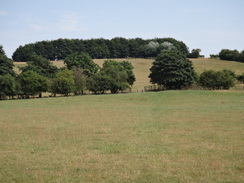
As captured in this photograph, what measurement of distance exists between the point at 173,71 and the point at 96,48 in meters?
91.5

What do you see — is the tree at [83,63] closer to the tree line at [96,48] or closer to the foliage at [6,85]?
the foliage at [6,85]

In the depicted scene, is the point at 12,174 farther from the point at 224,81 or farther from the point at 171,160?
the point at 224,81

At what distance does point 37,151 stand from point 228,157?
10.8 meters

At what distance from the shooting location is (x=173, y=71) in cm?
8044

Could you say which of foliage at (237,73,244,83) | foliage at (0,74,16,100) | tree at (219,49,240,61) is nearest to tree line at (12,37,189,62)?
tree at (219,49,240,61)

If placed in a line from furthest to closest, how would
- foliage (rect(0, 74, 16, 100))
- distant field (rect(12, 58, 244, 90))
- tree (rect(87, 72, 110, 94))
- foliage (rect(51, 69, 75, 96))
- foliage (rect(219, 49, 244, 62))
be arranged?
foliage (rect(219, 49, 244, 62)), distant field (rect(12, 58, 244, 90)), tree (rect(87, 72, 110, 94)), foliage (rect(51, 69, 75, 96)), foliage (rect(0, 74, 16, 100))

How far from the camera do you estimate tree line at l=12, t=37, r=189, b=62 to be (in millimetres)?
155750

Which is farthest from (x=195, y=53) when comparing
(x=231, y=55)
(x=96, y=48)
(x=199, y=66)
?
(x=96, y=48)

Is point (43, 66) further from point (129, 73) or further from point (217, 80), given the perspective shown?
point (217, 80)

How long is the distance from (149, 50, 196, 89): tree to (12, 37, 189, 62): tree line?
7003 centimetres

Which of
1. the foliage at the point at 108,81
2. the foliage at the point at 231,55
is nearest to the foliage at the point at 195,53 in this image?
the foliage at the point at 231,55

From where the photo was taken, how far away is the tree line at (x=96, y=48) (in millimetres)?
155750

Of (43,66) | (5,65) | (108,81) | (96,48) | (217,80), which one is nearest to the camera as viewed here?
(108,81)

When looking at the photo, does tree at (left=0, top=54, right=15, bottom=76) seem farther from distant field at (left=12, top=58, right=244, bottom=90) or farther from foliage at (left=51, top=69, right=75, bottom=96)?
distant field at (left=12, top=58, right=244, bottom=90)
